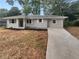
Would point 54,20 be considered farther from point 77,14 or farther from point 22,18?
point 77,14

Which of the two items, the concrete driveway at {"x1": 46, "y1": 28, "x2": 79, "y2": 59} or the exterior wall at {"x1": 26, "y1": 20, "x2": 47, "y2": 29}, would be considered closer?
the concrete driveway at {"x1": 46, "y1": 28, "x2": 79, "y2": 59}

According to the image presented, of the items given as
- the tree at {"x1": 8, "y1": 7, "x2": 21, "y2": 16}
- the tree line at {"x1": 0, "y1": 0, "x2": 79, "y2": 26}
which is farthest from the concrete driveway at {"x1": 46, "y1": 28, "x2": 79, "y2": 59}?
the tree at {"x1": 8, "y1": 7, "x2": 21, "y2": 16}

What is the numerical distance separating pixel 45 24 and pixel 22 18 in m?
4.85

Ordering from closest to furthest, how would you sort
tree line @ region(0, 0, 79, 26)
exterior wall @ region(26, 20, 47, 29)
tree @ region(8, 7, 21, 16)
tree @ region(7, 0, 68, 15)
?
1. exterior wall @ region(26, 20, 47, 29)
2. tree @ region(7, 0, 68, 15)
3. tree line @ region(0, 0, 79, 26)
4. tree @ region(8, 7, 21, 16)

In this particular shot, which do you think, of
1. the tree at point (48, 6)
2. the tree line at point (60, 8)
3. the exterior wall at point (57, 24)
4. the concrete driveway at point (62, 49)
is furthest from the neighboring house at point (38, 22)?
the concrete driveway at point (62, 49)

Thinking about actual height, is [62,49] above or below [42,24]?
above

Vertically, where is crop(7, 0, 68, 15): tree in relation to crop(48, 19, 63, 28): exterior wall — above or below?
above

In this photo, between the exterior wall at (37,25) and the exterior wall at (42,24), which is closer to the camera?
the exterior wall at (37,25)

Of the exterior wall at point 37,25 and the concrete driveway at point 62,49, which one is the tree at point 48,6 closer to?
the exterior wall at point 37,25

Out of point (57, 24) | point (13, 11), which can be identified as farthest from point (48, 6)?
point (57, 24)

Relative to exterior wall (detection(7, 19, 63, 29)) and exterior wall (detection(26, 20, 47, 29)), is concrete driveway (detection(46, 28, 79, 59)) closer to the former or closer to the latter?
exterior wall (detection(26, 20, 47, 29))

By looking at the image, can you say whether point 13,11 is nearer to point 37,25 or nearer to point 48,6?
point 48,6

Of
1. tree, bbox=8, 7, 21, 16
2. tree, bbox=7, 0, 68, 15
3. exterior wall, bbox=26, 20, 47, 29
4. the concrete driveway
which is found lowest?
exterior wall, bbox=26, 20, 47, 29

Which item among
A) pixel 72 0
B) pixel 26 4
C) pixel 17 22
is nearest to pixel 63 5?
pixel 72 0
